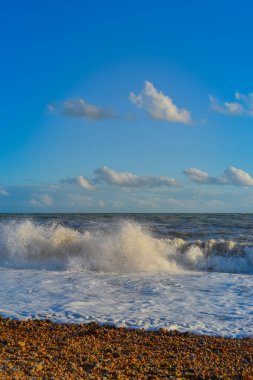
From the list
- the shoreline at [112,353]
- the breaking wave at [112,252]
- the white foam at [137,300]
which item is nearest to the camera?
the shoreline at [112,353]

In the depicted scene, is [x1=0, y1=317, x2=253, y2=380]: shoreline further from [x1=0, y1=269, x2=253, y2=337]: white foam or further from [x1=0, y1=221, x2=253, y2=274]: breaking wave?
[x1=0, y1=221, x2=253, y2=274]: breaking wave

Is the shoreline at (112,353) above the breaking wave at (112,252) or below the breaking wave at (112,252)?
below

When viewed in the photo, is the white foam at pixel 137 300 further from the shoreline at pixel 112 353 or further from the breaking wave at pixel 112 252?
the breaking wave at pixel 112 252

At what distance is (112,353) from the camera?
5734 millimetres

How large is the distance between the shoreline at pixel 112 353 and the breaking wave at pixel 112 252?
7.16 meters

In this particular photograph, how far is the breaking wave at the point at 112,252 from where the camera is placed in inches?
582

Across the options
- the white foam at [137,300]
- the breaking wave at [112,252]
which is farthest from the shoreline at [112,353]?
the breaking wave at [112,252]

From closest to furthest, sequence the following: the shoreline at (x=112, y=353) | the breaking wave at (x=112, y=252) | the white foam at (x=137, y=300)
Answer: the shoreline at (x=112, y=353) < the white foam at (x=137, y=300) < the breaking wave at (x=112, y=252)

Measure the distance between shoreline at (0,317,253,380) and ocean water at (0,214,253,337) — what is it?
571mm

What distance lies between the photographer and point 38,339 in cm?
630

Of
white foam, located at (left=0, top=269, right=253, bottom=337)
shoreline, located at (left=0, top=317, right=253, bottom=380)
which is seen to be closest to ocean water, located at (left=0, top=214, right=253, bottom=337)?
white foam, located at (left=0, top=269, right=253, bottom=337)

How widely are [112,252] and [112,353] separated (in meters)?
9.60

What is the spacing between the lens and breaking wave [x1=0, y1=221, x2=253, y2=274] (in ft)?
48.5

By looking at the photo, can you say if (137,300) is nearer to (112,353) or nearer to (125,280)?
(125,280)
